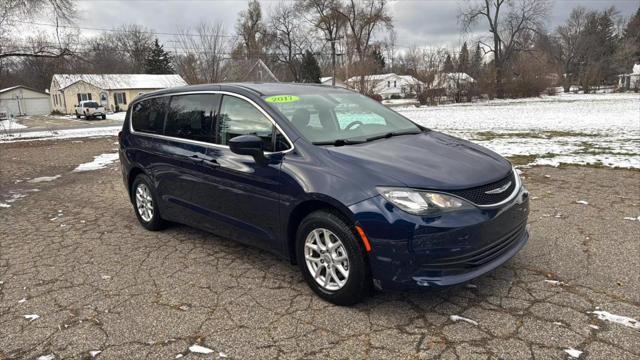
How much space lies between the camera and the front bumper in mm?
2848

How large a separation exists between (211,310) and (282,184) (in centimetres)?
112

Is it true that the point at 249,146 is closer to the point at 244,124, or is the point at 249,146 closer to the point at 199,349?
the point at 244,124

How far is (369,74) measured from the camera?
36938mm

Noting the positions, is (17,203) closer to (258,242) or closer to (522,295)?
(258,242)

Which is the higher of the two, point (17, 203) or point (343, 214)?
point (343, 214)


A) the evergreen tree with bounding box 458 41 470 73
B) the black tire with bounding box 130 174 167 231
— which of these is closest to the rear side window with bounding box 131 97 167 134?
the black tire with bounding box 130 174 167 231

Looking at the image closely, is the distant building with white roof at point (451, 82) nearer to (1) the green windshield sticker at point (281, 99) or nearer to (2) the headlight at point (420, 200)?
(1) the green windshield sticker at point (281, 99)

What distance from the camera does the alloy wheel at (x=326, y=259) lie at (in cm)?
321

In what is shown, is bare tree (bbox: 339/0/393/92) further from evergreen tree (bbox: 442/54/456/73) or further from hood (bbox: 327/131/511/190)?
hood (bbox: 327/131/511/190)

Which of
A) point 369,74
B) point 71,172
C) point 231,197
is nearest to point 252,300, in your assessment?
point 231,197

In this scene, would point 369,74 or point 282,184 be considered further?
point 369,74

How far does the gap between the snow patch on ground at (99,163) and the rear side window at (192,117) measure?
6571 mm

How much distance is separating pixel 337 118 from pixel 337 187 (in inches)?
42.8

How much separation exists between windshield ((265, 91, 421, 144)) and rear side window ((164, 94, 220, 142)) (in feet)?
2.35
